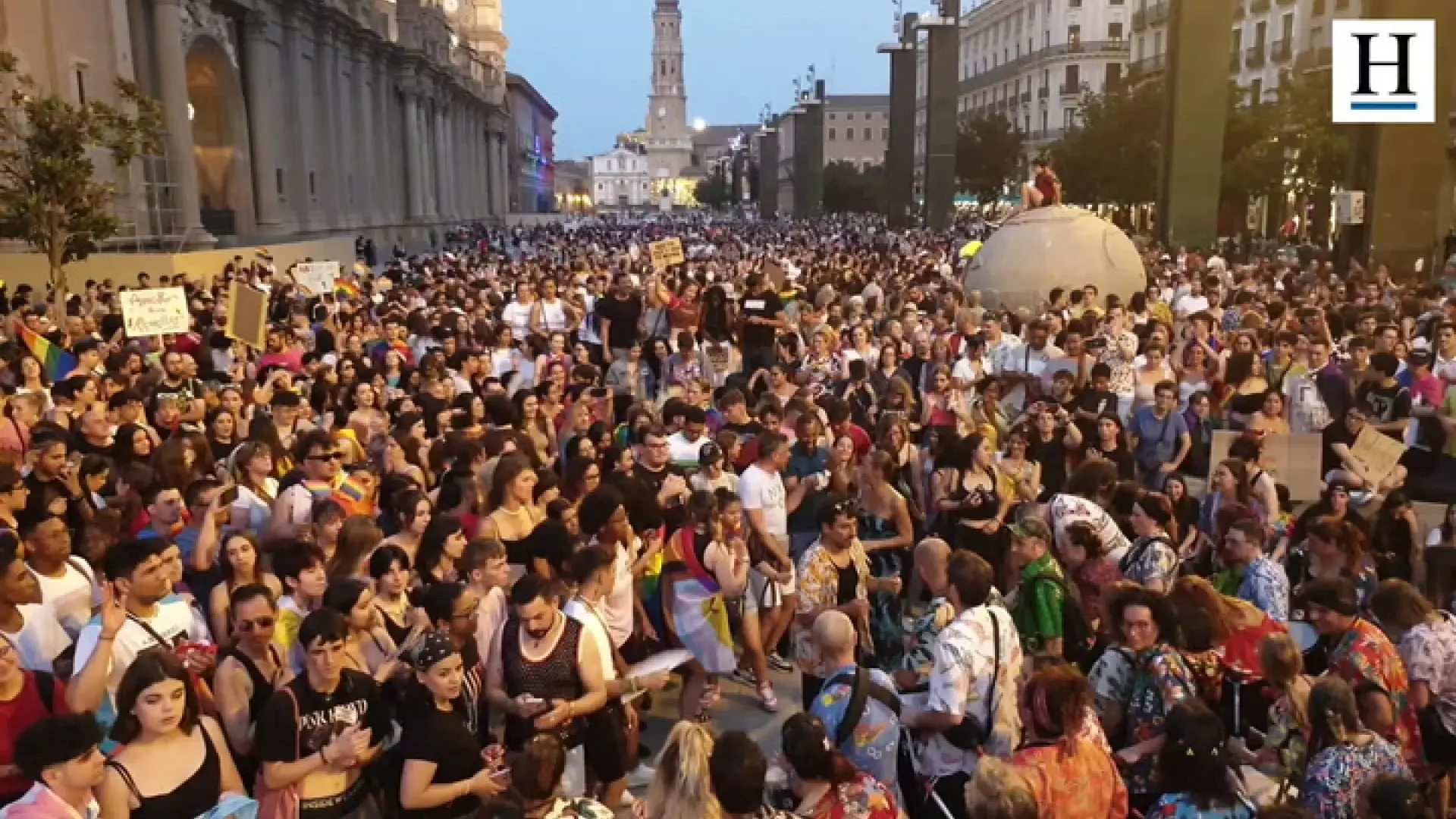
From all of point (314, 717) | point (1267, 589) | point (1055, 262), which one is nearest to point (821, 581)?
point (1267, 589)

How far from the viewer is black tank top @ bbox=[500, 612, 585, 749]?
4.73 metres

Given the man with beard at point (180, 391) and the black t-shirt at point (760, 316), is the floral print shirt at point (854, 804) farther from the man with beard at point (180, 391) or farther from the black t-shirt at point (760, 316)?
the black t-shirt at point (760, 316)

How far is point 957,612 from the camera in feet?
16.0

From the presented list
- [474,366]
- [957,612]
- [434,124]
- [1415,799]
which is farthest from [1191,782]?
[434,124]

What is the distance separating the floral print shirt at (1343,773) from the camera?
3975 millimetres

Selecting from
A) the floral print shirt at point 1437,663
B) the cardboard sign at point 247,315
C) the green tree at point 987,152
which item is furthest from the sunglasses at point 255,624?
the green tree at point 987,152

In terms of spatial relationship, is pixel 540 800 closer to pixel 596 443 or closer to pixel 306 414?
pixel 596 443

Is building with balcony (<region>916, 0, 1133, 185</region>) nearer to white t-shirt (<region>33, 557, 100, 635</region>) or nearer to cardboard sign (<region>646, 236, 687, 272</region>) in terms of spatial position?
cardboard sign (<region>646, 236, 687, 272</region>)

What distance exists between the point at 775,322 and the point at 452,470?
22.9 ft

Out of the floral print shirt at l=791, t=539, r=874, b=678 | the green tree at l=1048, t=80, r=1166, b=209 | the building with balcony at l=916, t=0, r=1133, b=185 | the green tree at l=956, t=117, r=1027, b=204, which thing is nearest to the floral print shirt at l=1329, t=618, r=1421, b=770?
the floral print shirt at l=791, t=539, r=874, b=678

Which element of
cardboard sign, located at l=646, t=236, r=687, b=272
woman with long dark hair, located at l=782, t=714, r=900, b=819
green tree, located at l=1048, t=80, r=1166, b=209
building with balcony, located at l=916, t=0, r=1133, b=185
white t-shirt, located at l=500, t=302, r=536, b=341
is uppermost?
building with balcony, located at l=916, t=0, r=1133, b=185

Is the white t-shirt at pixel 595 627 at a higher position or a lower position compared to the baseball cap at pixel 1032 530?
lower

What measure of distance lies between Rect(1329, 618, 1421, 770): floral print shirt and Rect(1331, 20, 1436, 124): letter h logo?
13.3 m

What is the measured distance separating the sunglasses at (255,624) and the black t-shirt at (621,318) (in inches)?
368
